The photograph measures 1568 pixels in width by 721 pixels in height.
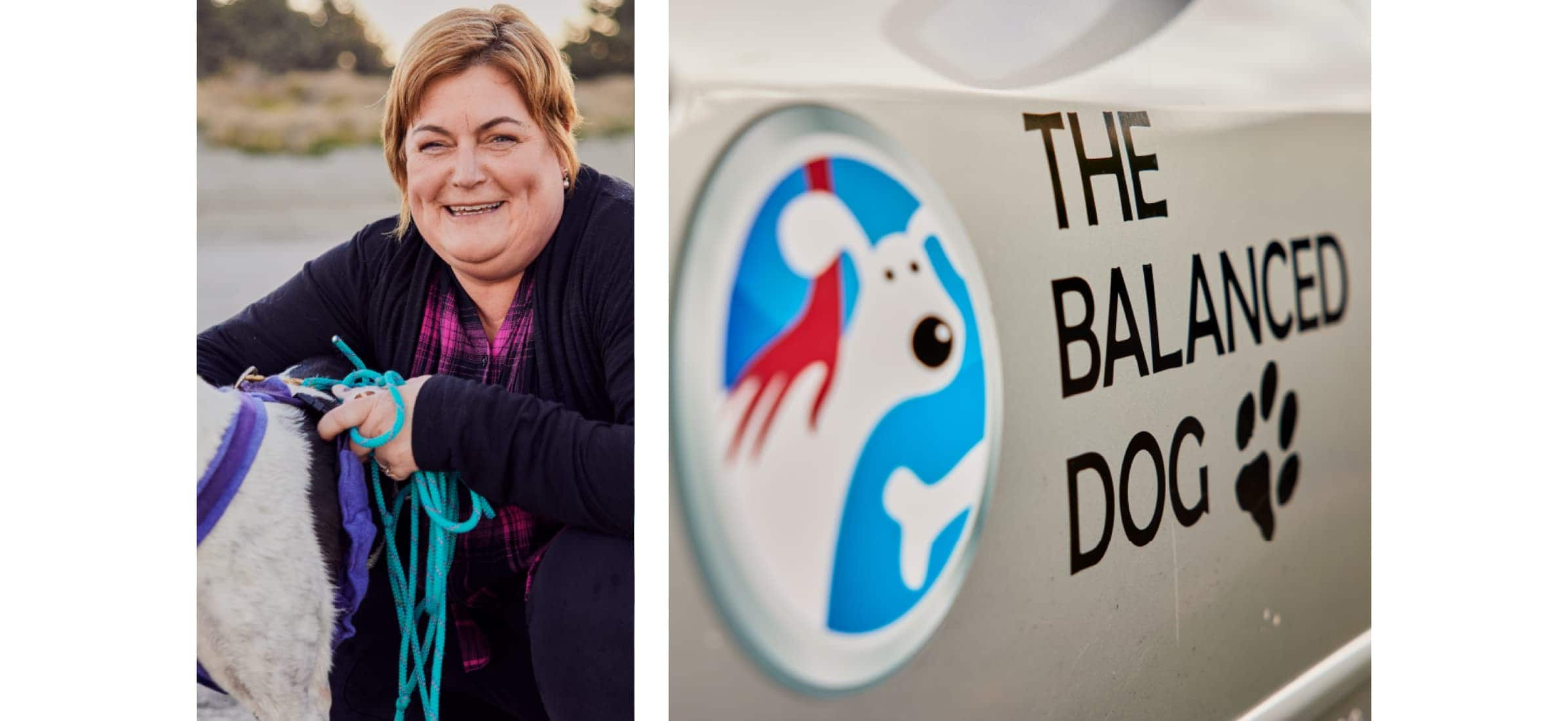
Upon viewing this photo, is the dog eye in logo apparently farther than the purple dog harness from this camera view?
Yes

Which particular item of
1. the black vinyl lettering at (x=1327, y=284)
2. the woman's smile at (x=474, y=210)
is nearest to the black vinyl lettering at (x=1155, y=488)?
the black vinyl lettering at (x=1327, y=284)

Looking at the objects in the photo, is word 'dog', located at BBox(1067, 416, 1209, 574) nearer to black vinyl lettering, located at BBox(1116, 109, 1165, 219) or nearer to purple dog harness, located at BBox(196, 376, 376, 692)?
black vinyl lettering, located at BBox(1116, 109, 1165, 219)

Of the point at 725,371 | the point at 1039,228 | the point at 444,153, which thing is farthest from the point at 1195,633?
the point at 444,153

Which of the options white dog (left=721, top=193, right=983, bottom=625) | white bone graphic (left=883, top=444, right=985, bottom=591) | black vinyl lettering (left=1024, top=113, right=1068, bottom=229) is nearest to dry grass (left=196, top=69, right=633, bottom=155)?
white dog (left=721, top=193, right=983, bottom=625)

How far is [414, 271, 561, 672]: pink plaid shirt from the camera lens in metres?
1.39

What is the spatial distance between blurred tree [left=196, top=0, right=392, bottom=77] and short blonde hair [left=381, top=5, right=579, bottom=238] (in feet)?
0.11

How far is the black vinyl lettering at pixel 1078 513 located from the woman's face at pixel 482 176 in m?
0.81

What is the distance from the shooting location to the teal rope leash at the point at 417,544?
4.51 feet

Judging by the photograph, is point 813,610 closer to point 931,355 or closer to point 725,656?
point 725,656

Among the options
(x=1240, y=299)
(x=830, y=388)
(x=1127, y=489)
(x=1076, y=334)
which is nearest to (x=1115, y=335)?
(x=1076, y=334)

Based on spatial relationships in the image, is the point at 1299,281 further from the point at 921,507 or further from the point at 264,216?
the point at 264,216

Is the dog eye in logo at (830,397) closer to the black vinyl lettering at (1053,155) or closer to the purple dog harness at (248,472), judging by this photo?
the black vinyl lettering at (1053,155)

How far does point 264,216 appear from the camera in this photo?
1.29 meters

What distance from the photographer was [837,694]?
1523 millimetres
